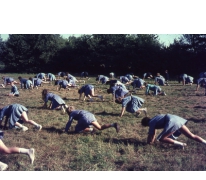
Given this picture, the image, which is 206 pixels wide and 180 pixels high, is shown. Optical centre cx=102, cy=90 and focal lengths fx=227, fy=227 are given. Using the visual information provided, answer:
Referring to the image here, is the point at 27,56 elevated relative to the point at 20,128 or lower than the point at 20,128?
elevated

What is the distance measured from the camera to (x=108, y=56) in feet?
95.8

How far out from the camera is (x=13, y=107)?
7.96 m

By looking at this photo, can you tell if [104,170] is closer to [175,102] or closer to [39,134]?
[39,134]

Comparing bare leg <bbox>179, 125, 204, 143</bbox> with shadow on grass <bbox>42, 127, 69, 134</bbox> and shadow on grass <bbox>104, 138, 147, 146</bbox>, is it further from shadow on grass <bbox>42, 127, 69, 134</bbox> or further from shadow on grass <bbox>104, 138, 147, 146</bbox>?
shadow on grass <bbox>42, 127, 69, 134</bbox>

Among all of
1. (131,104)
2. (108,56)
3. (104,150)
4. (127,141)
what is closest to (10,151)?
(104,150)

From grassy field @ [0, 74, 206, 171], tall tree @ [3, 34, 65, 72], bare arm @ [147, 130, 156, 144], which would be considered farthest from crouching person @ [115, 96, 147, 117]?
tall tree @ [3, 34, 65, 72]

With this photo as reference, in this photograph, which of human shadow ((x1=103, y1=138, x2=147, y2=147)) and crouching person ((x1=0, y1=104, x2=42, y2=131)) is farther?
crouching person ((x1=0, y1=104, x2=42, y2=131))

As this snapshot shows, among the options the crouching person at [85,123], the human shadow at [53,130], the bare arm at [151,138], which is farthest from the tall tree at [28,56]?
the bare arm at [151,138]

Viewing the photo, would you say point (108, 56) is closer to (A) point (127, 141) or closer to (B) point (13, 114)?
(B) point (13, 114)

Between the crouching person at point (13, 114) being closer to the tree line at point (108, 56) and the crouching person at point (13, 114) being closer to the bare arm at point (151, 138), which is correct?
the bare arm at point (151, 138)

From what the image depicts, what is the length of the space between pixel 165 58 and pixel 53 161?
24228mm

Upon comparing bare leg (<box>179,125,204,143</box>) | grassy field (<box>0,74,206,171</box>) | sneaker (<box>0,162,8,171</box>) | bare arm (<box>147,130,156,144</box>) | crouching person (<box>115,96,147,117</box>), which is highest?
crouching person (<box>115,96,147,117</box>)

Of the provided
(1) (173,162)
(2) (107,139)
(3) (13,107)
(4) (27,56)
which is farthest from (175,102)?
(4) (27,56)

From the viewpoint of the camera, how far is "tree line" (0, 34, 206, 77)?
79.4 feet
